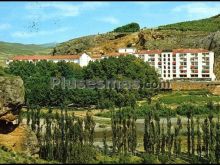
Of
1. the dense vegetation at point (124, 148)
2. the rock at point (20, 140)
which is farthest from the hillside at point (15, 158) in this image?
the dense vegetation at point (124, 148)

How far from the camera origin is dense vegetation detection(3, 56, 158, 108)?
171m

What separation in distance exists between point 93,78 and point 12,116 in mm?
106763

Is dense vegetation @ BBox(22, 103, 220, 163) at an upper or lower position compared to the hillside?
lower

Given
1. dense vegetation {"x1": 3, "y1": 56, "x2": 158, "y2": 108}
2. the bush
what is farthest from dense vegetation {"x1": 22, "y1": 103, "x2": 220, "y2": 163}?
dense vegetation {"x1": 3, "y1": 56, "x2": 158, "y2": 108}

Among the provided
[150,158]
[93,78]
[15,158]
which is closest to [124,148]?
[150,158]

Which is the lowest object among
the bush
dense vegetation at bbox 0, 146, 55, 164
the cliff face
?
the bush

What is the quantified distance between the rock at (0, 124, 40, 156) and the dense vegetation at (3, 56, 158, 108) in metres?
68.1

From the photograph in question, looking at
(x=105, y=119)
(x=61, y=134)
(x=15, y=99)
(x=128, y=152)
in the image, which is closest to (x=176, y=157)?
(x=128, y=152)

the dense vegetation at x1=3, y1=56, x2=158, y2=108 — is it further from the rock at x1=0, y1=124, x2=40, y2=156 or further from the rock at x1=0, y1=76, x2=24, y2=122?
the rock at x1=0, y1=76, x2=24, y2=122

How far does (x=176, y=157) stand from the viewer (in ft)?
314

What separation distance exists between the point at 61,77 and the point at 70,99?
24.1m

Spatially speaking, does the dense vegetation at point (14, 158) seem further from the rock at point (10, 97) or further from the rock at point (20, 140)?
the rock at point (10, 97)

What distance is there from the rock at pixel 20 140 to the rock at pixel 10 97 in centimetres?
281

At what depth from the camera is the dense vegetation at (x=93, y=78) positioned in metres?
171
